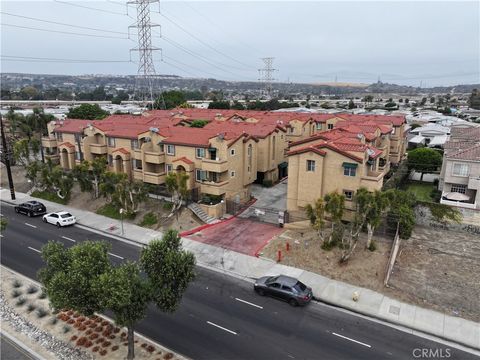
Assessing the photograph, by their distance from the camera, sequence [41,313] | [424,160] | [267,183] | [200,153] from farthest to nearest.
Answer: [267,183] → [424,160] → [200,153] → [41,313]

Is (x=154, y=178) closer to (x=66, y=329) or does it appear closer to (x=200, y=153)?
(x=200, y=153)

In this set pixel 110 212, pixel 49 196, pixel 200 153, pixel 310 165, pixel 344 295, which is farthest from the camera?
pixel 49 196

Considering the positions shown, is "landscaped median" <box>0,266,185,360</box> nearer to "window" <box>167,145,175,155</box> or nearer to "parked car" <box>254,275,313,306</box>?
"parked car" <box>254,275,313,306</box>

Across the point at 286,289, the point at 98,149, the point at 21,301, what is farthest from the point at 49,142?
the point at 286,289

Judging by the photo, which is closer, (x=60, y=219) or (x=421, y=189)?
(x=60, y=219)

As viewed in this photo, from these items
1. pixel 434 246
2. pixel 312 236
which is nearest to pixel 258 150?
pixel 312 236
